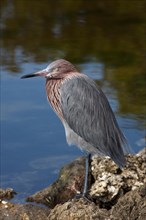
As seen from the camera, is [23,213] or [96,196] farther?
[96,196]

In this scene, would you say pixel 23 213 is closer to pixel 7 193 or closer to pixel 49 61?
pixel 7 193

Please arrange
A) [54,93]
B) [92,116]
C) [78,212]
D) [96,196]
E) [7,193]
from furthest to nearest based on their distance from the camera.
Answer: [7,193]
[96,196]
[54,93]
[92,116]
[78,212]

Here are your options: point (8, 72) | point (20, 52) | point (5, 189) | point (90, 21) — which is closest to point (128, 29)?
point (90, 21)

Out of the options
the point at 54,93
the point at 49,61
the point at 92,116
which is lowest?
the point at 49,61

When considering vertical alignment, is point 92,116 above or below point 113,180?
above

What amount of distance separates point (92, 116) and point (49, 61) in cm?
516

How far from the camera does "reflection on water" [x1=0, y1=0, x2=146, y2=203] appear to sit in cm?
Answer: 821

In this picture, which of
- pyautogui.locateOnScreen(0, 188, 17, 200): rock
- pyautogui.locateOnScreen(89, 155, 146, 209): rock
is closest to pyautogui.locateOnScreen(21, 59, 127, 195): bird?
pyautogui.locateOnScreen(89, 155, 146, 209): rock

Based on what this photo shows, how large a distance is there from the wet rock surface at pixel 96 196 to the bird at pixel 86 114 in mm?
339

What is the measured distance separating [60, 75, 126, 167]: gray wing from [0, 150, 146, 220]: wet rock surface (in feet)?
1.42

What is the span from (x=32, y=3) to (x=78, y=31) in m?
2.16

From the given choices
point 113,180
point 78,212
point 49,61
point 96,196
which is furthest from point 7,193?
point 49,61

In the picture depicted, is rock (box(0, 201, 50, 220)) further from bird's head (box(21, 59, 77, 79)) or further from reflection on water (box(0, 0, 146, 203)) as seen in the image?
reflection on water (box(0, 0, 146, 203))

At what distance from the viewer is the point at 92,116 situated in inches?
243
